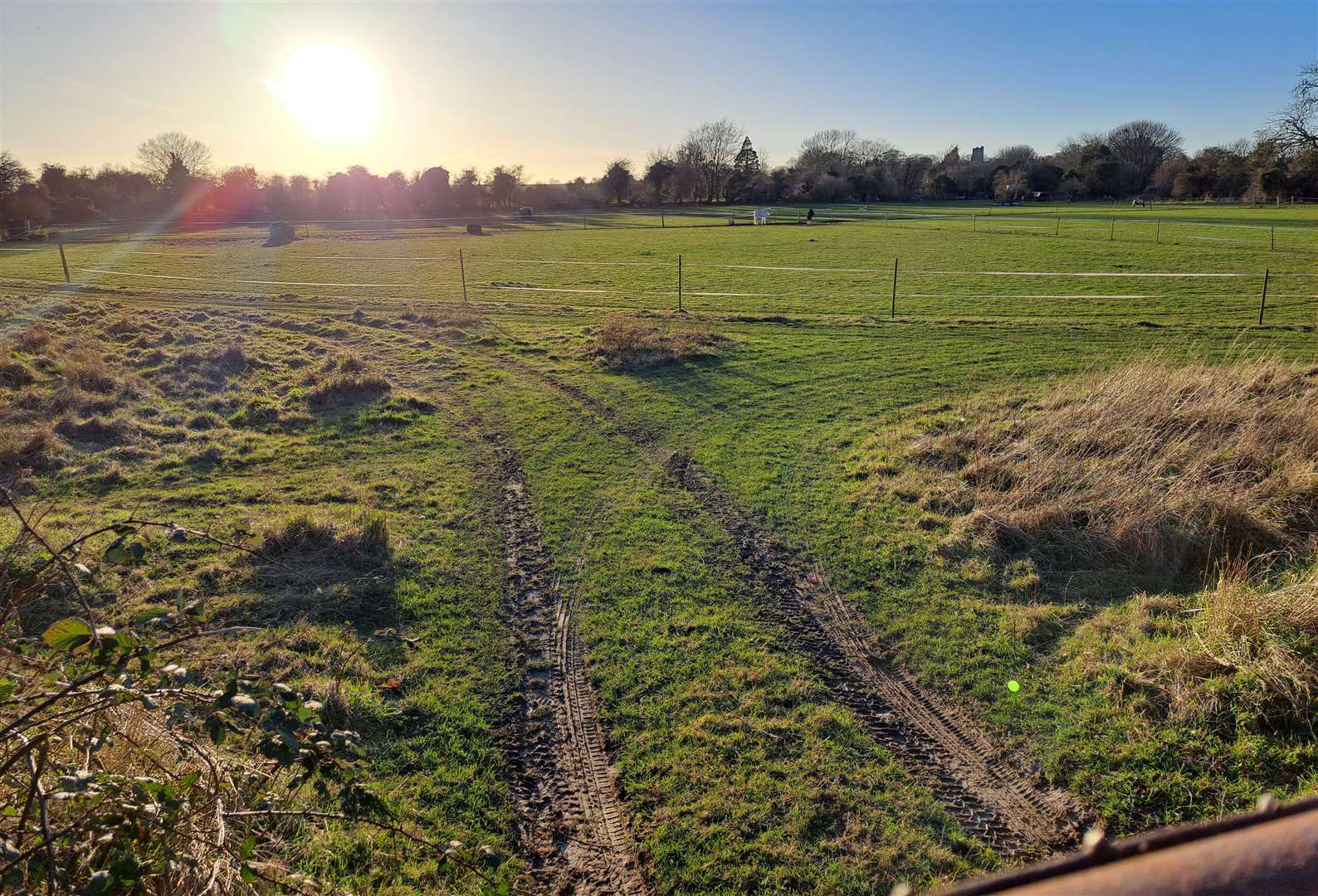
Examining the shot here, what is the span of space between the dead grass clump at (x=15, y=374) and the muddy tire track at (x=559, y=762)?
11.4 meters

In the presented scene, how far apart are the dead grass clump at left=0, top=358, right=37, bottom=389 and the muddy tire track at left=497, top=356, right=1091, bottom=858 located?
1304cm

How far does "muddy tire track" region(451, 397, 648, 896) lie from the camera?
4.33 metres

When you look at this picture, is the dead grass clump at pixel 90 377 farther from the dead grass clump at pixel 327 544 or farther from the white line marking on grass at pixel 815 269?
the white line marking on grass at pixel 815 269

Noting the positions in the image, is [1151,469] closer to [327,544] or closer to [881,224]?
[327,544]

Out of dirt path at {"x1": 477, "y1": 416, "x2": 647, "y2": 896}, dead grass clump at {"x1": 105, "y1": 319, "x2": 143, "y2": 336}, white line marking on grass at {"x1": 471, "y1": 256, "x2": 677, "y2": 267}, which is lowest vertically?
dirt path at {"x1": 477, "y1": 416, "x2": 647, "y2": 896}

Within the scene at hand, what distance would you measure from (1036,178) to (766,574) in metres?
102

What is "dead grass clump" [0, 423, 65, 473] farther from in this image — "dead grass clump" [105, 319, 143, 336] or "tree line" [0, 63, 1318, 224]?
"tree line" [0, 63, 1318, 224]

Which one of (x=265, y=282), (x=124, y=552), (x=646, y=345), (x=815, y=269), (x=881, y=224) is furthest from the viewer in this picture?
(x=881, y=224)

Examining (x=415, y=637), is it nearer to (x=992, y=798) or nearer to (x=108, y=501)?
(x=992, y=798)

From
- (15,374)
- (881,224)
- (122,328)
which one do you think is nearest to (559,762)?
(15,374)

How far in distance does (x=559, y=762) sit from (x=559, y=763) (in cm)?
2

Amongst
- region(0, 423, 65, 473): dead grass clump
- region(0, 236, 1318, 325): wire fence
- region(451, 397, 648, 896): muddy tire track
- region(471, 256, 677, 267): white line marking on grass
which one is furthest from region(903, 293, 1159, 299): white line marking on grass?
region(0, 423, 65, 473): dead grass clump

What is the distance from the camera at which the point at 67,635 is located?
6.68 feet

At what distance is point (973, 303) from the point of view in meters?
21.4
